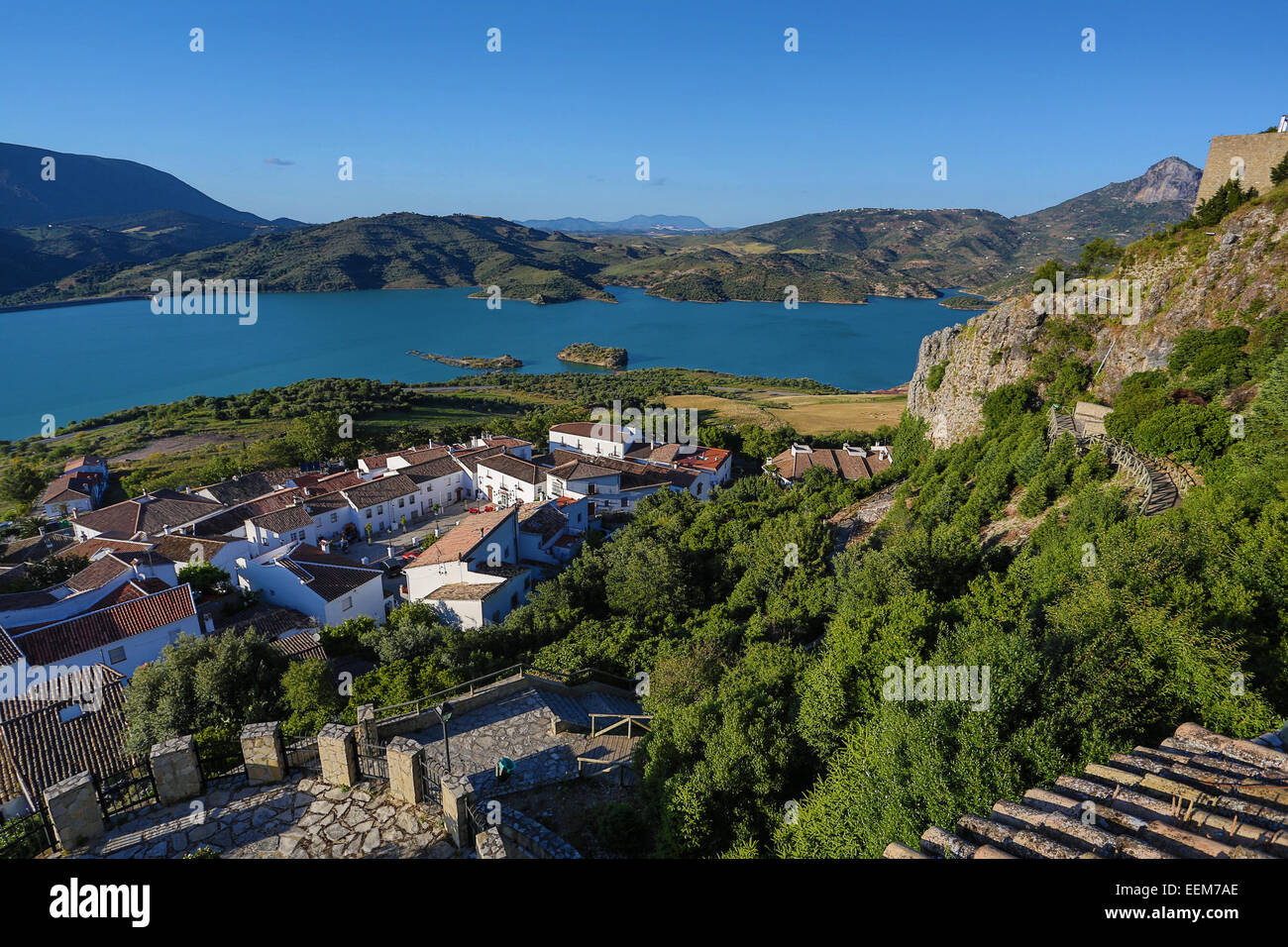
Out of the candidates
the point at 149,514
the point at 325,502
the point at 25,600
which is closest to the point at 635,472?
the point at 325,502

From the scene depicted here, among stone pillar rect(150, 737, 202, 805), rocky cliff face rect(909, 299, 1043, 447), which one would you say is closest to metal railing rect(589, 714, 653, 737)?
stone pillar rect(150, 737, 202, 805)

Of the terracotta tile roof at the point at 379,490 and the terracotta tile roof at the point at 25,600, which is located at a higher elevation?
the terracotta tile roof at the point at 379,490

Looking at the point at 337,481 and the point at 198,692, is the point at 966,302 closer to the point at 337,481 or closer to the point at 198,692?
the point at 337,481

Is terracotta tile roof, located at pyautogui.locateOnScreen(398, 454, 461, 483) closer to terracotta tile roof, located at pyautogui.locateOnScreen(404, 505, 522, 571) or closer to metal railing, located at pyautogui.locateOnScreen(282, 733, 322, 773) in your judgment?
terracotta tile roof, located at pyautogui.locateOnScreen(404, 505, 522, 571)

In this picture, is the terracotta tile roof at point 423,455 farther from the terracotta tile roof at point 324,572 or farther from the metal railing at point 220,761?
the metal railing at point 220,761

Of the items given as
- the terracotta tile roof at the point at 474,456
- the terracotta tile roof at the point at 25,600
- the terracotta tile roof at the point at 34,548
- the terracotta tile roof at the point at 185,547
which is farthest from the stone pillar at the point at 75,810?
the terracotta tile roof at the point at 474,456

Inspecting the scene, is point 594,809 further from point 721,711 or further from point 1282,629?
point 1282,629
